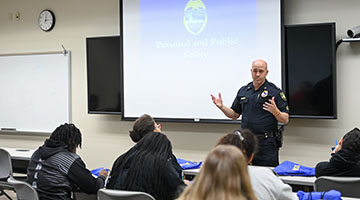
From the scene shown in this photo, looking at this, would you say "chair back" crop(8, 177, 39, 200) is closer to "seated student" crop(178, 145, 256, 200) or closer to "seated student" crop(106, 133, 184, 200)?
"seated student" crop(106, 133, 184, 200)

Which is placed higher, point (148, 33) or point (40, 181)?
point (148, 33)

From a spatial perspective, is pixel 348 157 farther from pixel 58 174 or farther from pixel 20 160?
pixel 20 160

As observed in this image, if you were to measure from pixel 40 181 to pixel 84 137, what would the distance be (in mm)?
3232

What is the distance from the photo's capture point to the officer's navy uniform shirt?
13.7 feet

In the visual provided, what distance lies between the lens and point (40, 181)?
3332 mm

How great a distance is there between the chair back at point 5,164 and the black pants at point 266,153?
8.64ft

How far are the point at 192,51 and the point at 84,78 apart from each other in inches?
73.0

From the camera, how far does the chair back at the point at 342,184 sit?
2863 millimetres

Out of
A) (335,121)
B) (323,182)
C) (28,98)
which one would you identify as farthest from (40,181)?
(28,98)

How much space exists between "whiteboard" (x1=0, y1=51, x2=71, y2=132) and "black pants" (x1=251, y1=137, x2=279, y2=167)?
3434mm

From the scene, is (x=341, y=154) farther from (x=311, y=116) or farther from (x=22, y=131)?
(x=22, y=131)

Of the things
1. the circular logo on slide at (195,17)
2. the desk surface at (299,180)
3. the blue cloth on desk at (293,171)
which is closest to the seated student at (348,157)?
the desk surface at (299,180)

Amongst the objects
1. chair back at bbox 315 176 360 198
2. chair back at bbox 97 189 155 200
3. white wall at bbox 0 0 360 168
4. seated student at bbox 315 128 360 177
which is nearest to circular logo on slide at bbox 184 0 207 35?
white wall at bbox 0 0 360 168

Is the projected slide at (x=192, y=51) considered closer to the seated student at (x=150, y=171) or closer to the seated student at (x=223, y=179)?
the seated student at (x=150, y=171)
